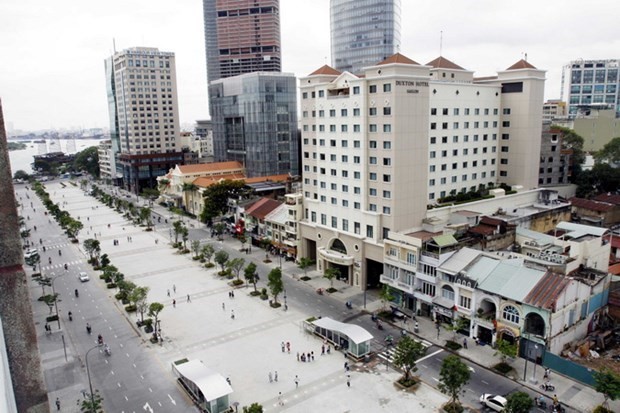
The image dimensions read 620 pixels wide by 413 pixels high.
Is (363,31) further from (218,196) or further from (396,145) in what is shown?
(396,145)

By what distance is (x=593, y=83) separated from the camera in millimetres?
192375

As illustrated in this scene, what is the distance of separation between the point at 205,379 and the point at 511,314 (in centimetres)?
3491

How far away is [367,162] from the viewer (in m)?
74.1

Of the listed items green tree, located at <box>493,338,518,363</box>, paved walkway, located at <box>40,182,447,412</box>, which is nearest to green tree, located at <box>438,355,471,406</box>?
paved walkway, located at <box>40,182,447,412</box>

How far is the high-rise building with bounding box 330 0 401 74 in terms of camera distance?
178 meters

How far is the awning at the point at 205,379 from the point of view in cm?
4319

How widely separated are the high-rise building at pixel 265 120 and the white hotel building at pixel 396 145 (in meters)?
59.4

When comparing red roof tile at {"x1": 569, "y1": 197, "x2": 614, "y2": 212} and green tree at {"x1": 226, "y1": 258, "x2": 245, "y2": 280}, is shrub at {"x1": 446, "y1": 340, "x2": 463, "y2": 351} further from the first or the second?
red roof tile at {"x1": 569, "y1": 197, "x2": 614, "y2": 212}

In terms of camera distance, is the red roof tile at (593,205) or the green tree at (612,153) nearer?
the red roof tile at (593,205)

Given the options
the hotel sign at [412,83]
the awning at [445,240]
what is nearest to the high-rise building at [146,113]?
the hotel sign at [412,83]

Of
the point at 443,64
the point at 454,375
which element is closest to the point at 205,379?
the point at 454,375

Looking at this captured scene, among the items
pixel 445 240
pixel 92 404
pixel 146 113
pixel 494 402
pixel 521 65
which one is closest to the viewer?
pixel 92 404

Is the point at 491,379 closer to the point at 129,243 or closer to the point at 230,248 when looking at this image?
the point at 230,248

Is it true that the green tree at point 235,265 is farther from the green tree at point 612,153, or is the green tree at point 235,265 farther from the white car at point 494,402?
the green tree at point 612,153
